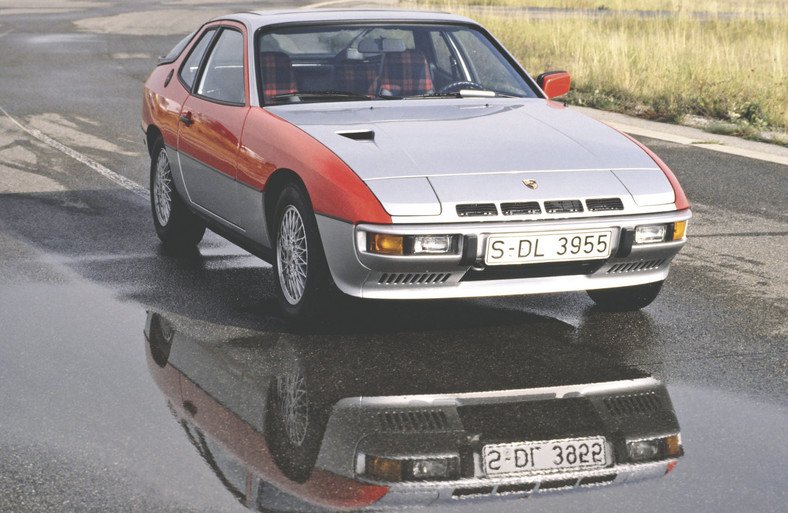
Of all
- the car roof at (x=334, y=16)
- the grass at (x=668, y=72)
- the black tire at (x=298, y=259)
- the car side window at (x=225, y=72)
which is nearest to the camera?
the black tire at (x=298, y=259)

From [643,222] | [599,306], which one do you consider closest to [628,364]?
[643,222]

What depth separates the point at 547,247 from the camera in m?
5.21

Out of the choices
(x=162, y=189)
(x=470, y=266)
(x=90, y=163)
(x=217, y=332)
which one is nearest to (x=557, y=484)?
(x=470, y=266)

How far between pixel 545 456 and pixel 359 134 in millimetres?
2155

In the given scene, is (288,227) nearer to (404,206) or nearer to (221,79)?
(404,206)

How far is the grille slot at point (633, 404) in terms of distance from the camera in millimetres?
4660

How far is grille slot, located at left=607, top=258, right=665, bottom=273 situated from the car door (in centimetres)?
204

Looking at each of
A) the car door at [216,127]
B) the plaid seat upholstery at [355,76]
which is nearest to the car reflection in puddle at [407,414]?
the car door at [216,127]

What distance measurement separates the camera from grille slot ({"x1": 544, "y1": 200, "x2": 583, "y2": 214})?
5223 millimetres

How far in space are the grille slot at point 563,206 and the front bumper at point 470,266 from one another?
46mm

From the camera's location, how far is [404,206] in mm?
5105

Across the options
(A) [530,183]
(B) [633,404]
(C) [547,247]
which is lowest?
(B) [633,404]

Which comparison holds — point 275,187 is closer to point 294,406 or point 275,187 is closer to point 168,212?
point 294,406

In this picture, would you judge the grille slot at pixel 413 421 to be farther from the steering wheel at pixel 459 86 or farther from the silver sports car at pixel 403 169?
the steering wheel at pixel 459 86
